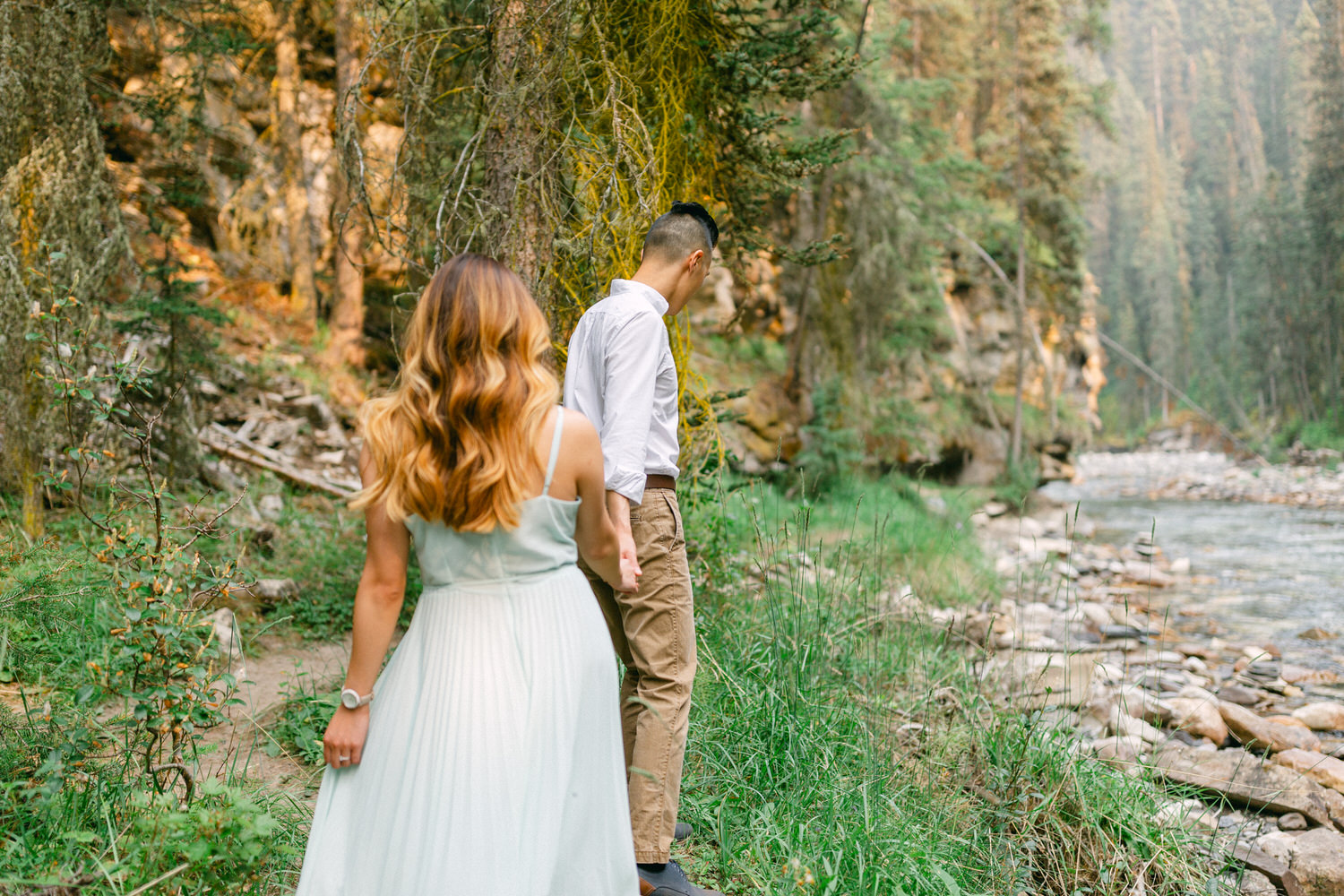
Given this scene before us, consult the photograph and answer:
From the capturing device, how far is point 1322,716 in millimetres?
5574

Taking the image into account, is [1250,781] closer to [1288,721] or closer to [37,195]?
[1288,721]

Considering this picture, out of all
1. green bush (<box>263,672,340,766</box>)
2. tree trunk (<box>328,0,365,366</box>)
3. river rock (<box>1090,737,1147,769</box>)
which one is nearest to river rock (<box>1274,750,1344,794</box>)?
river rock (<box>1090,737,1147,769</box>)

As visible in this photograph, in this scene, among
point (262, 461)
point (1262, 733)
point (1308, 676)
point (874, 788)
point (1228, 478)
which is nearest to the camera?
point (874, 788)

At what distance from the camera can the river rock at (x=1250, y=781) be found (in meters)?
4.07

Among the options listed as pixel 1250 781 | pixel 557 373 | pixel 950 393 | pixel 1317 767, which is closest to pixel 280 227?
pixel 557 373

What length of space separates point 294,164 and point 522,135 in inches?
339

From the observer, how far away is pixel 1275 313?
42500mm

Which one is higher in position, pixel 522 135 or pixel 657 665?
pixel 522 135

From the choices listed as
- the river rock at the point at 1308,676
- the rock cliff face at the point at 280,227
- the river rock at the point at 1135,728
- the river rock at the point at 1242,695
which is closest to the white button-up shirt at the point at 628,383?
the rock cliff face at the point at 280,227

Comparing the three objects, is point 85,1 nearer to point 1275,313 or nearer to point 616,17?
point 616,17

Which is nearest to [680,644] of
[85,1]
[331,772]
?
[331,772]

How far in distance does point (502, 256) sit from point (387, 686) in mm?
2476

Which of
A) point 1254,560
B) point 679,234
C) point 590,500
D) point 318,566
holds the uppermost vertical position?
point 679,234

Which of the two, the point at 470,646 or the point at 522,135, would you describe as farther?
the point at 522,135
